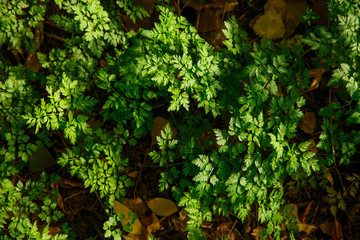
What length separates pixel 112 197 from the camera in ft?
7.84

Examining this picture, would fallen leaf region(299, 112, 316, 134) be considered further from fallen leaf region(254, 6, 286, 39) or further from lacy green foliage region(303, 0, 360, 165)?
fallen leaf region(254, 6, 286, 39)

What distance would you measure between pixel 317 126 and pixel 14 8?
2.96 metres

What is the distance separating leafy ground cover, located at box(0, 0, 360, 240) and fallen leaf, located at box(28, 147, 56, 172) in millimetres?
11

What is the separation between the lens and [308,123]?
314 cm

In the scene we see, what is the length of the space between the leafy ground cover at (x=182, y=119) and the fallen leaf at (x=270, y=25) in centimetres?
1

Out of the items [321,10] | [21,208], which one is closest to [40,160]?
[21,208]

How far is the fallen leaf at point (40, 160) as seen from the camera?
9.47 ft

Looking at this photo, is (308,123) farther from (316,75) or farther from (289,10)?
(289,10)

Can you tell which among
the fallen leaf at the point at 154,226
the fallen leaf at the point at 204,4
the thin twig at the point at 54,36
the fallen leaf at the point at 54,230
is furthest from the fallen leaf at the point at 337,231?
the thin twig at the point at 54,36

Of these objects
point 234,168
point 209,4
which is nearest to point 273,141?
point 234,168

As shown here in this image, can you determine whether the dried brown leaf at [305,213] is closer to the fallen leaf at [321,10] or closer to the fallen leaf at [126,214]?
the fallen leaf at [126,214]

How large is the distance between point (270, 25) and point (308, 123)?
1087 millimetres

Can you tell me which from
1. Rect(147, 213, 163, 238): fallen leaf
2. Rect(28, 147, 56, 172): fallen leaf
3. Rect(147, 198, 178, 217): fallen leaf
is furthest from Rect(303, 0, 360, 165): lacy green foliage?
Rect(28, 147, 56, 172): fallen leaf

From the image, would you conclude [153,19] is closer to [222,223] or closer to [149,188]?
[149,188]
